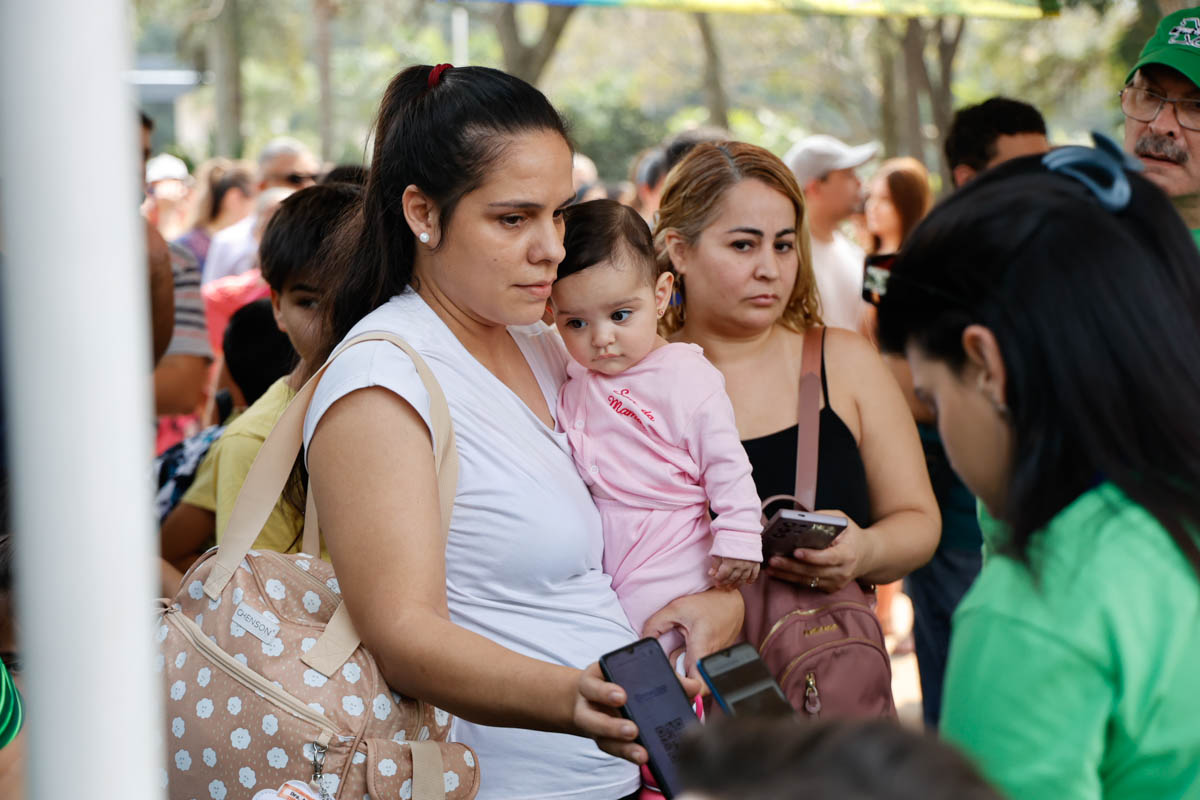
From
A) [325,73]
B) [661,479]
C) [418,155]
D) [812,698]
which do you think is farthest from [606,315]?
[325,73]

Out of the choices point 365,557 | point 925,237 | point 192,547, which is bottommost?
point 192,547

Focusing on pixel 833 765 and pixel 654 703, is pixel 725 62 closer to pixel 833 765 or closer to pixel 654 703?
pixel 654 703

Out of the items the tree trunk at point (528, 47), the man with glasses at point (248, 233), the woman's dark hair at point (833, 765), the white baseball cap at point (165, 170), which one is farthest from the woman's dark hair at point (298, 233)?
the tree trunk at point (528, 47)

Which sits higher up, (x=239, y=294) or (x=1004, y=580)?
(x=1004, y=580)

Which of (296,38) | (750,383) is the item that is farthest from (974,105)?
(296,38)

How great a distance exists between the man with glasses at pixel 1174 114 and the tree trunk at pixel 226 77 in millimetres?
22087

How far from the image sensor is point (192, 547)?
9.82 feet

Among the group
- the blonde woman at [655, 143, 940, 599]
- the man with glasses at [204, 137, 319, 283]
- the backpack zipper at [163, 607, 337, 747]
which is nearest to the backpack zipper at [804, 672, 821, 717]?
the blonde woman at [655, 143, 940, 599]

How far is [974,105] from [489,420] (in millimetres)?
3181

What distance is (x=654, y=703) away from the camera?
5.54 feet

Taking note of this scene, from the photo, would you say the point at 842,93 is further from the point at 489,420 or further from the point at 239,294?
the point at 489,420

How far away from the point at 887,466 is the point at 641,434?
624mm

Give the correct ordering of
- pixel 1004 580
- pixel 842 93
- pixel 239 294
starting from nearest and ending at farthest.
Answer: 1. pixel 1004 580
2. pixel 239 294
3. pixel 842 93

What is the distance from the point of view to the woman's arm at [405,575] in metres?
1.77
